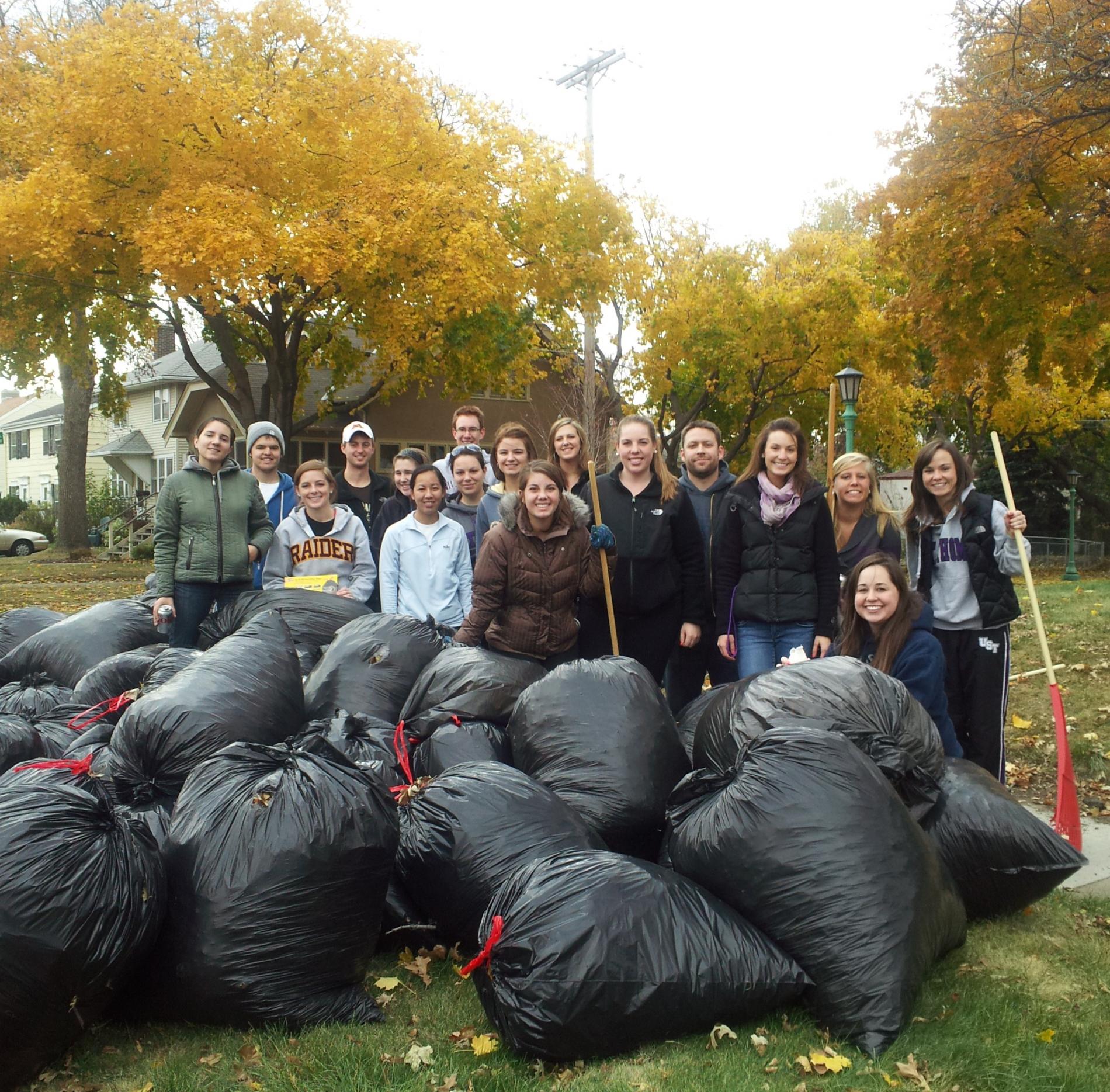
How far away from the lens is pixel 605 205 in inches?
755

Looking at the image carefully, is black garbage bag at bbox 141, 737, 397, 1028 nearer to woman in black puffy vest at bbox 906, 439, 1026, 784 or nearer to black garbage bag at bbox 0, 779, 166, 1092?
black garbage bag at bbox 0, 779, 166, 1092

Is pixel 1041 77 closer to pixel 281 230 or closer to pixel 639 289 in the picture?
pixel 281 230

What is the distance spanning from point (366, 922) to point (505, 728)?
1.14 meters

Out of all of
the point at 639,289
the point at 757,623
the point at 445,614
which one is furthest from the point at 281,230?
the point at 757,623

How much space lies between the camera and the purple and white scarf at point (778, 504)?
13.9ft

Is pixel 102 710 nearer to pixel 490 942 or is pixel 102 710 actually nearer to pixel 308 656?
pixel 308 656

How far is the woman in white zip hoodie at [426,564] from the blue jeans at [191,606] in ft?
2.59

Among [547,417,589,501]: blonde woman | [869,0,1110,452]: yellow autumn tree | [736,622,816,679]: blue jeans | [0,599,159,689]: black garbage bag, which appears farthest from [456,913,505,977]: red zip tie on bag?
[869,0,1110,452]: yellow autumn tree

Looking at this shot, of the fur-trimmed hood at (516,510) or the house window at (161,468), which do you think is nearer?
the fur-trimmed hood at (516,510)

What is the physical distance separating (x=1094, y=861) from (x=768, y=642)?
1.54 m

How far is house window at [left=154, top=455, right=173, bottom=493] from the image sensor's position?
3192cm

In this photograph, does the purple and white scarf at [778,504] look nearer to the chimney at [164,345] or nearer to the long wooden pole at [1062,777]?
the long wooden pole at [1062,777]

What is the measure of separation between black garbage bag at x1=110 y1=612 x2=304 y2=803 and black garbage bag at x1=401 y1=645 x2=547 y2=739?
0.46m

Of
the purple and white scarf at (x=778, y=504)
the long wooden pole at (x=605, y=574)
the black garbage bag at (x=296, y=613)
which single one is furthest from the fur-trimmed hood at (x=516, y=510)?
the black garbage bag at (x=296, y=613)
